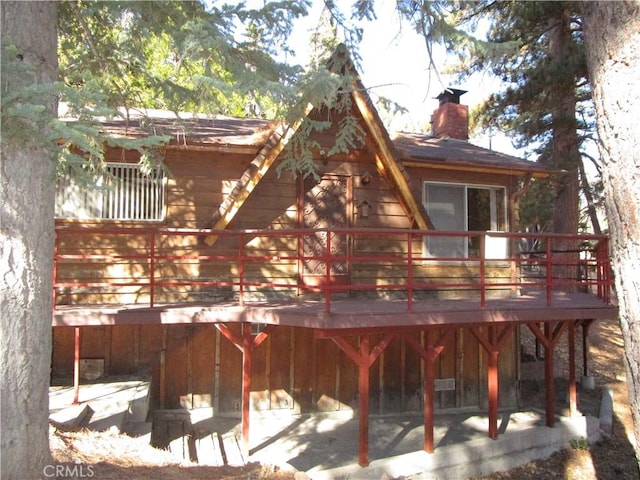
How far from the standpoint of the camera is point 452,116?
13430mm

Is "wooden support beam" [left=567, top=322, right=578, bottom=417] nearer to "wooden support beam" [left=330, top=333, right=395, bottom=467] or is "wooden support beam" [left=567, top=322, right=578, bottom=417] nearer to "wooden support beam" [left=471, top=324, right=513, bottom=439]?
"wooden support beam" [left=471, top=324, right=513, bottom=439]

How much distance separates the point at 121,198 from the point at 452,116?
8.86 m

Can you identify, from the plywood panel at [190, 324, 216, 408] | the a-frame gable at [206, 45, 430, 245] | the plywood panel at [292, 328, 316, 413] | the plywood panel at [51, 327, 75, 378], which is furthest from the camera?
the plywood panel at [292, 328, 316, 413]

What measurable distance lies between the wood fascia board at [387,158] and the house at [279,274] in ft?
0.09

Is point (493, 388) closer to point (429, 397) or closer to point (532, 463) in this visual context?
point (429, 397)

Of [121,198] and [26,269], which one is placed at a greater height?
[121,198]

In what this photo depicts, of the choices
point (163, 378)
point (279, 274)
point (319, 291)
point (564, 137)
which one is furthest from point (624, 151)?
point (564, 137)

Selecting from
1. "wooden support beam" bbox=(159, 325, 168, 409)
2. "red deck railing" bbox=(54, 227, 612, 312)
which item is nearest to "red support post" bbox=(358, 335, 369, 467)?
"red deck railing" bbox=(54, 227, 612, 312)

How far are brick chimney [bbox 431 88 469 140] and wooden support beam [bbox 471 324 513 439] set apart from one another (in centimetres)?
648

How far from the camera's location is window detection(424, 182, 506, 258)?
10.4 meters

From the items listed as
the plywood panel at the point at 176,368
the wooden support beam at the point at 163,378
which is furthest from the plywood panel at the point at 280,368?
the wooden support beam at the point at 163,378

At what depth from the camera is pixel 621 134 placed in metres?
4.06

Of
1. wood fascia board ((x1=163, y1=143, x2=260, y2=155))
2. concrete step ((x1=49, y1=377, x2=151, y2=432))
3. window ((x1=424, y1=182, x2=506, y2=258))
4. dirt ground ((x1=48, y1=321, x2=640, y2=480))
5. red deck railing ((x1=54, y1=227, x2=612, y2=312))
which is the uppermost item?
wood fascia board ((x1=163, y1=143, x2=260, y2=155))

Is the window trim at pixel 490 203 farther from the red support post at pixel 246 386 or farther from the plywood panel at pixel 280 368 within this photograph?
the red support post at pixel 246 386
